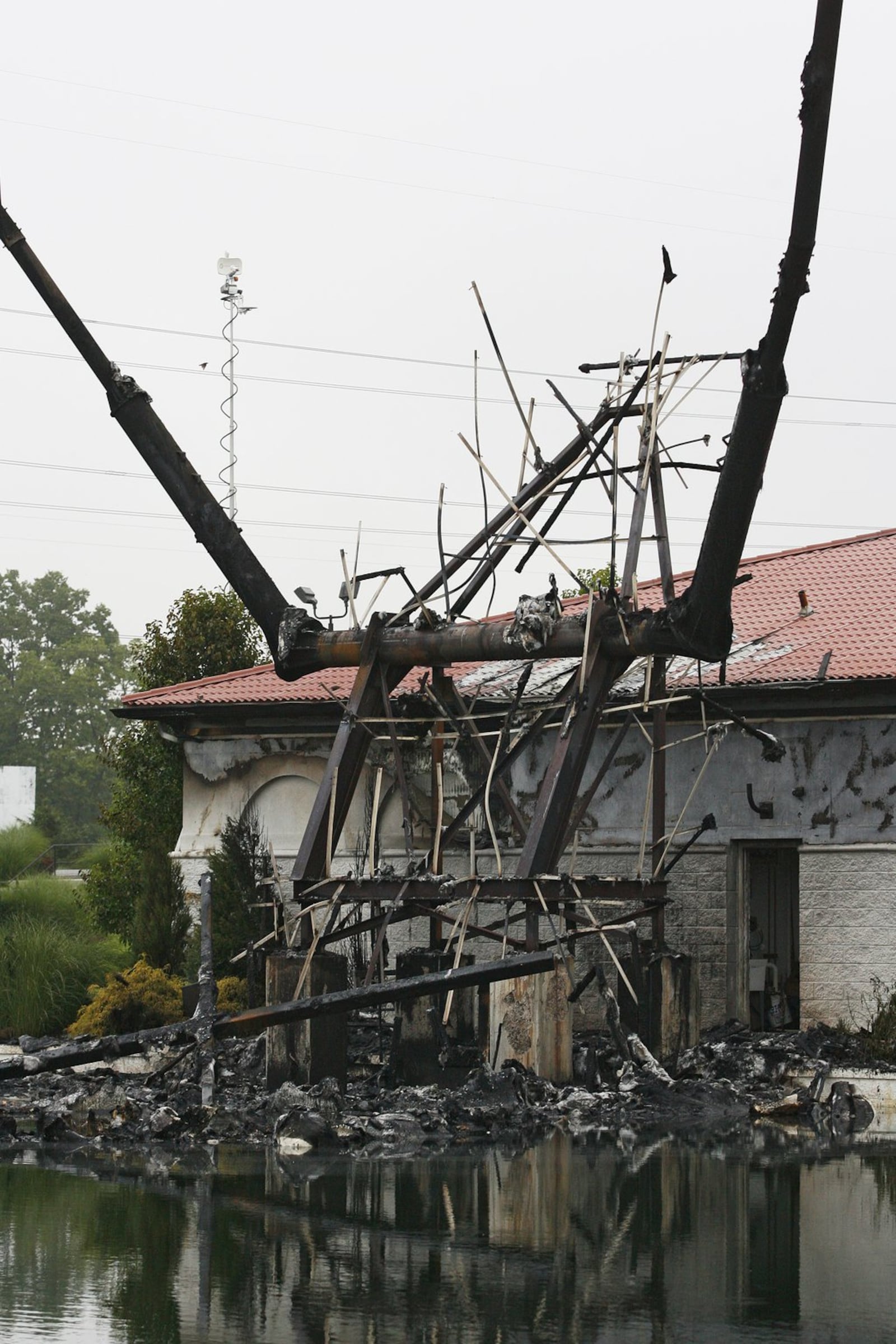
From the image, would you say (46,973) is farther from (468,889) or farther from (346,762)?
(468,889)

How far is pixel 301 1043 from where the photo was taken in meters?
15.1

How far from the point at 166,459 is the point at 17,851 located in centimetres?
2003

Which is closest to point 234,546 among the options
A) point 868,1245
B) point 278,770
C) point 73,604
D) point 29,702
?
point 278,770

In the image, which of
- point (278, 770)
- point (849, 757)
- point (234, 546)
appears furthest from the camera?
point (278, 770)

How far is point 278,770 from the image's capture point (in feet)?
75.4

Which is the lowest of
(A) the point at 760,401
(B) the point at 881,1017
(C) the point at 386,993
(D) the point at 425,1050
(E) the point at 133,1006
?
(D) the point at 425,1050

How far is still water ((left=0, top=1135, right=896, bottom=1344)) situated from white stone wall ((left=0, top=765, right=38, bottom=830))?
55.7 metres

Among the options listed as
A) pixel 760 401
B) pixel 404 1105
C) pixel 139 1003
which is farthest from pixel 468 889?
pixel 139 1003

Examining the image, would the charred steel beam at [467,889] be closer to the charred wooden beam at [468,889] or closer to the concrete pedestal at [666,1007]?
the charred wooden beam at [468,889]

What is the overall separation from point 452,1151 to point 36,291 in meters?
9.60

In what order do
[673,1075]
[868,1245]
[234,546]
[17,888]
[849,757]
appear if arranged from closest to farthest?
[868,1245], [673,1075], [234,546], [849,757], [17,888]

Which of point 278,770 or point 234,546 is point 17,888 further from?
point 234,546

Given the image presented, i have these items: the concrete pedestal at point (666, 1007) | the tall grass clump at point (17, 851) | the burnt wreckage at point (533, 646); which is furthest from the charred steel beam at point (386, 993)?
the tall grass clump at point (17, 851)

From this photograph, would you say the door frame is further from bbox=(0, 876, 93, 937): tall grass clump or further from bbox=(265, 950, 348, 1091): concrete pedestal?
bbox=(0, 876, 93, 937): tall grass clump
